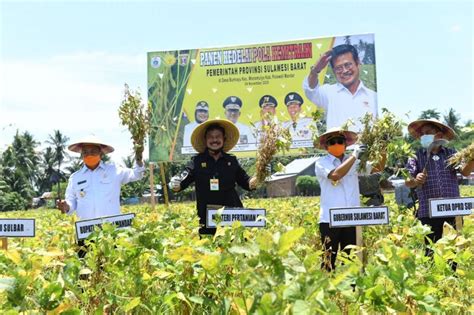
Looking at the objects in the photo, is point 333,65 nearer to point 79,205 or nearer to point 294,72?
point 294,72

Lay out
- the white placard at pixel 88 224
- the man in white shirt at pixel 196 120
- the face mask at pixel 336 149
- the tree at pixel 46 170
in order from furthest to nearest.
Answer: the tree at pixel 46 170, the man in white shirt at pixel 196 120, the face mask at pixel 336 149, the white placard at pixel 88 224

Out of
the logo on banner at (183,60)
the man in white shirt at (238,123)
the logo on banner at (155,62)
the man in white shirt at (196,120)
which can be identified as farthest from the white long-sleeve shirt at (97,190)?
the logo on banner at (183,60)

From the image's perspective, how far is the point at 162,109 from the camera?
1528 cm

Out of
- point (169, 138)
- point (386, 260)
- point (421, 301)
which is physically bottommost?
point (421, 301)

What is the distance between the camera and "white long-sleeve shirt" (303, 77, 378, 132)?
14.1m

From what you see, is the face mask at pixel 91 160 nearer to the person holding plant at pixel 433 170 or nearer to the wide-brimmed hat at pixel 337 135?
the wide-brimmed hat at pixel 337 135

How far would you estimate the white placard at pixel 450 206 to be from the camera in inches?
155

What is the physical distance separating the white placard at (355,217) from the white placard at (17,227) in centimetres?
215

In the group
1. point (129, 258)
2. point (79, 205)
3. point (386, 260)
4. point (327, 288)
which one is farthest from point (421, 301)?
point (79, 205)

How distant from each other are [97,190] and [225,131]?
1168mm

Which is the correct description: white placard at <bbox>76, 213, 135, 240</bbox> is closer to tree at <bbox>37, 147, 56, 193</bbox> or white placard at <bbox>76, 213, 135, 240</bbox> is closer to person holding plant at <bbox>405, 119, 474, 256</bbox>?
person holding plant at <bbox>405, 119, 474, 256</bbox>

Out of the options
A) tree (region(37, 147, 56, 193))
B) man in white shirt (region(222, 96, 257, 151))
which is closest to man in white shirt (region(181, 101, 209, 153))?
man in white shirt (region(222, 96, 257, 151))

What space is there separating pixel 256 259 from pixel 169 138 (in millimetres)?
13826

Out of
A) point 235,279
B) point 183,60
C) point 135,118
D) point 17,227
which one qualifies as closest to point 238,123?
point 183,60
